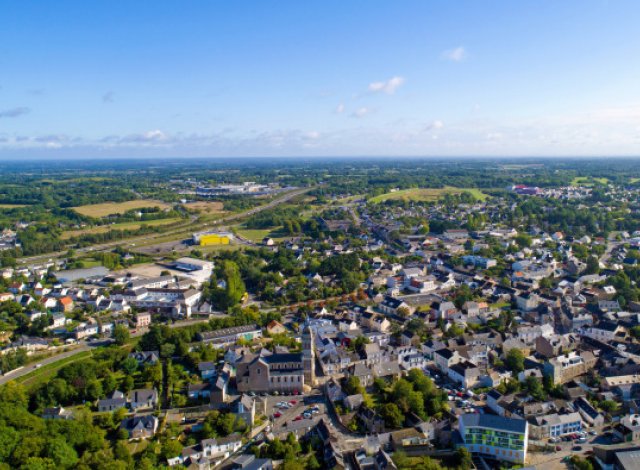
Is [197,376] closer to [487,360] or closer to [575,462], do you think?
[487,360]

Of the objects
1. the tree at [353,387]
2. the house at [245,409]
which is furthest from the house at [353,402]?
the house at [245,409]

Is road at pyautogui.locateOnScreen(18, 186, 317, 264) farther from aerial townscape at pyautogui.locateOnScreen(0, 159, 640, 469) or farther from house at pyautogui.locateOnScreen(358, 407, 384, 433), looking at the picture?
house at pyautogui.locateOnScreen(358, 407, 384, 433)

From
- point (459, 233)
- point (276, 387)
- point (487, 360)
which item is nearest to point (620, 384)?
point (487, 360)

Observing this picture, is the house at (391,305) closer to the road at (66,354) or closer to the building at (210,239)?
the road at (66,354)

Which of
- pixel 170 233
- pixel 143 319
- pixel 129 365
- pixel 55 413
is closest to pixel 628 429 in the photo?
pixel 129 365

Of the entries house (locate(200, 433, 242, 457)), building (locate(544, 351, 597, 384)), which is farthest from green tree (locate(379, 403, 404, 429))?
building (locate(544, 351, 597, 384))
